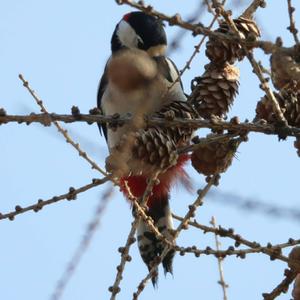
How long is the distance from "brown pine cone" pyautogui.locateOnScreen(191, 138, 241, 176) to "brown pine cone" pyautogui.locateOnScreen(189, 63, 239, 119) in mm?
278

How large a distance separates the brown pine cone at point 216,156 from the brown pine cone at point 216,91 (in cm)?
28

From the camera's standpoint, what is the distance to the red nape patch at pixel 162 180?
2.54 m

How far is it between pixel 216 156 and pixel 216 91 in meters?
0.33

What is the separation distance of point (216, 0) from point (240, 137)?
0.37 m

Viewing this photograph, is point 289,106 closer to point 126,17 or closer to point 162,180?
point 162,180

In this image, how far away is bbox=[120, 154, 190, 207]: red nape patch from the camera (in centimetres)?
254

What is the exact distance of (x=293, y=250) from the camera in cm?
176

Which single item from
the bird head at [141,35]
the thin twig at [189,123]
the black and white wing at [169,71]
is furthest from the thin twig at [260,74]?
the bird head at [141,35]

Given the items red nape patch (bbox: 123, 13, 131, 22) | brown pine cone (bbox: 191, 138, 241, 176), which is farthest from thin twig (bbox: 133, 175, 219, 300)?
red nape patch (bbox: 123, 13, 131, 22)

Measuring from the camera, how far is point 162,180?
276cm

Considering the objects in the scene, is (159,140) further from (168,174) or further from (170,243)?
(168,174)

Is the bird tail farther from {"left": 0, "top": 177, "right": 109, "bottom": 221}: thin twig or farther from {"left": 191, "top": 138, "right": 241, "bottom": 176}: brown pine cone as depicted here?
{"left": 0, "top": 177, "right": 109, "bottom": 221}: thin twig

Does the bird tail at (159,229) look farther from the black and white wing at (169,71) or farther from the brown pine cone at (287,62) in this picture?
the brown pine cone at (287,62)

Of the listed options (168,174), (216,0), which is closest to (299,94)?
(216,0)
